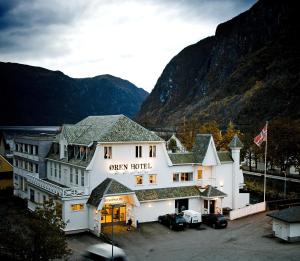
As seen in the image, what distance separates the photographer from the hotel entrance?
154 feet

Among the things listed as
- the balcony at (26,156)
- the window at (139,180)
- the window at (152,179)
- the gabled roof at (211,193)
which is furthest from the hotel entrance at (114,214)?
the balcony at (26,156)

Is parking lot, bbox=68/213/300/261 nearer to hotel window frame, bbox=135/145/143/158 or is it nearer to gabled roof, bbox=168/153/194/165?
hotel window frame, bbox=135/145/143/158

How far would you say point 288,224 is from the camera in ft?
135

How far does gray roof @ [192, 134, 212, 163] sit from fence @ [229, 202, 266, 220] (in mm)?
7945

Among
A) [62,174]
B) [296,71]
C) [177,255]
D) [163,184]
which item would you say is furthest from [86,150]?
[296,71]

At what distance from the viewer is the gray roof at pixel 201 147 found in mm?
53919

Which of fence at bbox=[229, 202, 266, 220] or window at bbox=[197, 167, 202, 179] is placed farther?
window at bbox=[197, 167, 202, 179]

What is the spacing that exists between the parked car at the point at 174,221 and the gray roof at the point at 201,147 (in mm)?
9712

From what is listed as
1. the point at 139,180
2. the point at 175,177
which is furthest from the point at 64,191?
the point at 175,177

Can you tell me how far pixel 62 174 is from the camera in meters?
53.6

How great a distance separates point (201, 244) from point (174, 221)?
5937 millimetres

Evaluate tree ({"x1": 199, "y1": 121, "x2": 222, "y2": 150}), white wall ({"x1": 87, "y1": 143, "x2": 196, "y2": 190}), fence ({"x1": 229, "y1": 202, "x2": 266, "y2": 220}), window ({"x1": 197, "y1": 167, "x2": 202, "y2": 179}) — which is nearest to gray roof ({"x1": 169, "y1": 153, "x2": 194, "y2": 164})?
white wall ({"x1": 87, "y1": 143, "x2": 196, "y2": 190})

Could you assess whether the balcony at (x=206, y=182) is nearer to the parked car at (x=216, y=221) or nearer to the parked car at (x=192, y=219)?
the parked car at (x=216, y=221)

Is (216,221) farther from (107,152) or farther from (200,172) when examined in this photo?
(107,152)
